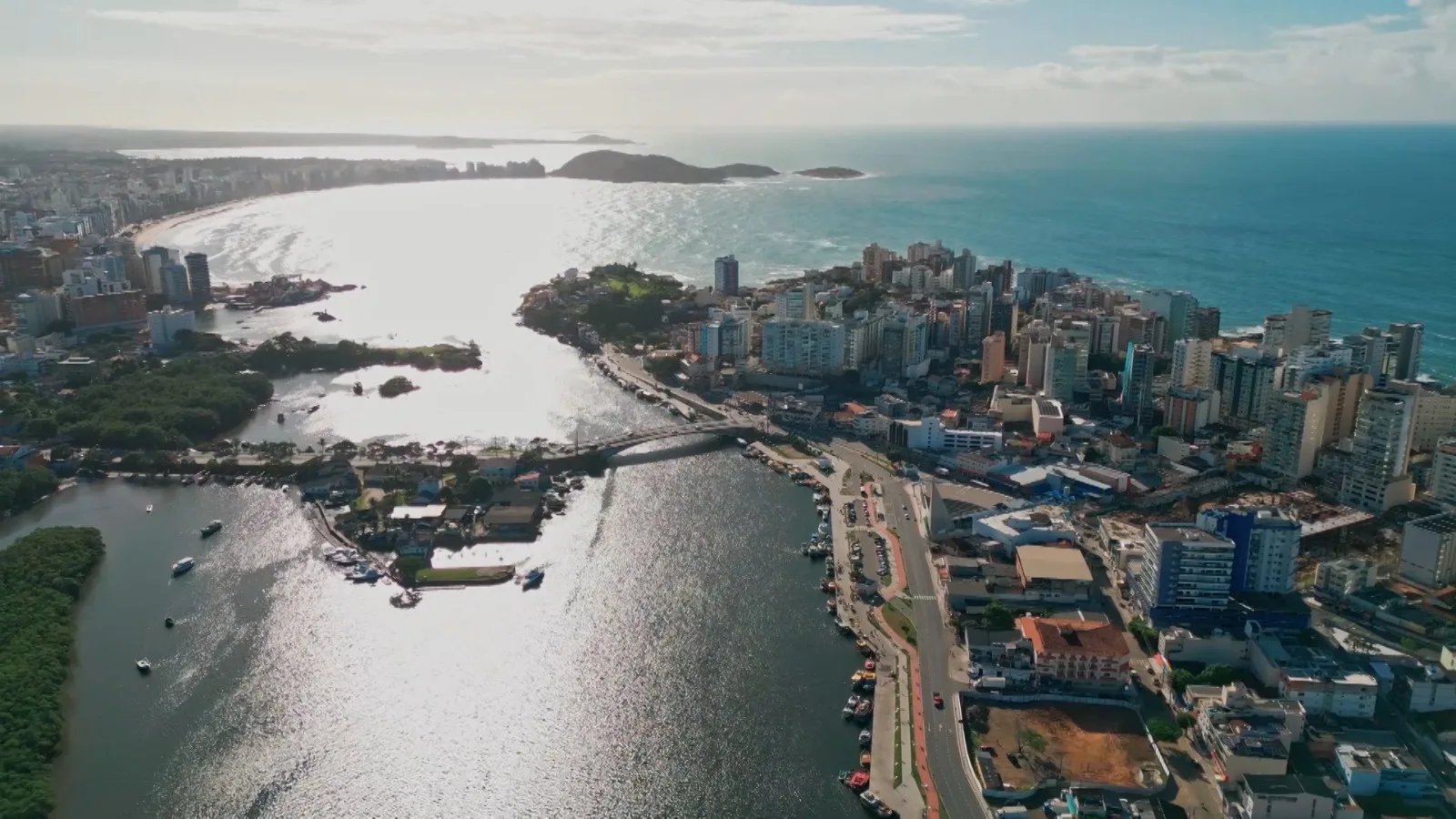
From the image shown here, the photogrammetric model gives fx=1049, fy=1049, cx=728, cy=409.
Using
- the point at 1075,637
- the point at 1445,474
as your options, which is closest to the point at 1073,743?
the point at 1075,637

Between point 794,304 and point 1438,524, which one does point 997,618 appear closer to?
point 1438,524

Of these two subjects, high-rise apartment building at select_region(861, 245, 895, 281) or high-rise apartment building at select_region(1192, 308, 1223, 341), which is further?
high-rise apartment building at select_region(861, 245, 895, 281)

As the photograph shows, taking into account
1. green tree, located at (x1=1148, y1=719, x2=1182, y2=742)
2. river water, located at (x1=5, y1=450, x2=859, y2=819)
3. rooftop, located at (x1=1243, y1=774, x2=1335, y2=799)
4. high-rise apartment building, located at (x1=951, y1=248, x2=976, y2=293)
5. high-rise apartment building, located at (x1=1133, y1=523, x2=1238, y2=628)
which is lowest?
river water, located at (x1=5, y1=450, x2=859, y2=819)

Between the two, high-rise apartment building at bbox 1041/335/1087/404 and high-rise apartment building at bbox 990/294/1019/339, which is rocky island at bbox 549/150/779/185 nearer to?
high-rise apartment building at bbox 990/294/1019/339

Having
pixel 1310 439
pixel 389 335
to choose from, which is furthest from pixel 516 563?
pixel 389 335

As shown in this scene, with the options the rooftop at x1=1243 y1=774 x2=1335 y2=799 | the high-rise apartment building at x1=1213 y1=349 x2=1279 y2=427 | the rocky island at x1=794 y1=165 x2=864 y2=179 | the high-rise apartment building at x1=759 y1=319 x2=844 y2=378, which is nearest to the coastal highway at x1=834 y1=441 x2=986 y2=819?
the rooftop at x1=1243 y1=774 x2=1335 y2=799

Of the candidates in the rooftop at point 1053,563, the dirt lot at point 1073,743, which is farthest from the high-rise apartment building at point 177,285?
the dirt lot at point 1073,743
